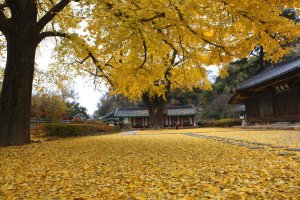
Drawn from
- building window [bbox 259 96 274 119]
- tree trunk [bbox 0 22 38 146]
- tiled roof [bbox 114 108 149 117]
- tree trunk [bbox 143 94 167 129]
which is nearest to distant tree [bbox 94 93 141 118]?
tiled roof [bbox 114 108 149 117]

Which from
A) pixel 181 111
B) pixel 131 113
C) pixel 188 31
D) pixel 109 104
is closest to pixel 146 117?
pixel 131 113

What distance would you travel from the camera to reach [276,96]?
698 inches

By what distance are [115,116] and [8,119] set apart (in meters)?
34.9

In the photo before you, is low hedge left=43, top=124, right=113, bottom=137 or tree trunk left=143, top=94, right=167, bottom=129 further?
tree trunk left=143, top=94, right=167, bottom=129

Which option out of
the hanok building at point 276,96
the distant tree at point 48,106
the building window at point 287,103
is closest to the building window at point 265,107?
the hanok building at point 276,96

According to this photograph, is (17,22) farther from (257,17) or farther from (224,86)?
(224,86)

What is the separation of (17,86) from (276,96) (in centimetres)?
1617

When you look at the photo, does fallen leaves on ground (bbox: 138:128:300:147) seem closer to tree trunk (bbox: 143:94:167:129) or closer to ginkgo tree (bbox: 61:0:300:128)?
ginkgo tree (bbox: 61:0:300:128)

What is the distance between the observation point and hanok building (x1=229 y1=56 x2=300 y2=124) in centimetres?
1521

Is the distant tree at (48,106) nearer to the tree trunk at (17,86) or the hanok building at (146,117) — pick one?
the hanok building at (146,117)

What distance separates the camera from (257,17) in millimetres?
6176

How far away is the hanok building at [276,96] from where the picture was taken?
1521 centimetres

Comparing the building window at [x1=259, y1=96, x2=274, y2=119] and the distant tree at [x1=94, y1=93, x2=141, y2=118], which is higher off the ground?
the distant tree at [x1=94, y1=93, x2=141, y2=118]

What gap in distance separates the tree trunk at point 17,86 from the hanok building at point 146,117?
112 feet
